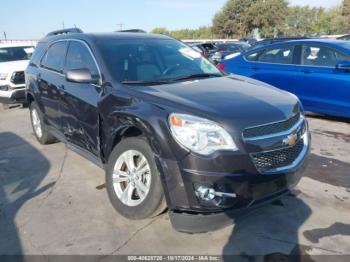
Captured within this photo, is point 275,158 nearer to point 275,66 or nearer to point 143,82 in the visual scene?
point 143,82

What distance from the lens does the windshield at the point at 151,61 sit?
3965mm

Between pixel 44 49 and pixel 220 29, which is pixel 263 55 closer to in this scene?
pixel 44 49

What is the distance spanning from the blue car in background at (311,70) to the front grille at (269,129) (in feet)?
12.6

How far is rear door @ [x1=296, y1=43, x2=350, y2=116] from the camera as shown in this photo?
22.0 ft

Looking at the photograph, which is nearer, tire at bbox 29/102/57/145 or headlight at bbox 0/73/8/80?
tire at bbox 29/102/57/145

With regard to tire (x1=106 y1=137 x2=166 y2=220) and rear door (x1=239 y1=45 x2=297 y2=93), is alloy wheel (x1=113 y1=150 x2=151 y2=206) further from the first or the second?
rear door (x1=239 y1=45 x2=297 y2=93)

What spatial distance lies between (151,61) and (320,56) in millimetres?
4208

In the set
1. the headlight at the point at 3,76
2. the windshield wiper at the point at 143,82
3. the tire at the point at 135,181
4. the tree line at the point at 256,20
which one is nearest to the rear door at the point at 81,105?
the windshield wiper at the point at 143,82

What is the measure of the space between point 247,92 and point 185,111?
856mm

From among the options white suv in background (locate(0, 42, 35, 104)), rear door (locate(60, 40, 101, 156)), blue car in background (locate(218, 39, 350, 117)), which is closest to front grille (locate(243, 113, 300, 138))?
rear door (locate(60, 40, 101, 156))

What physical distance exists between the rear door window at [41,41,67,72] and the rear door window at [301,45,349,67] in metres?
4.57

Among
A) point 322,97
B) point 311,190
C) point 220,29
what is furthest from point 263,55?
point 220,29

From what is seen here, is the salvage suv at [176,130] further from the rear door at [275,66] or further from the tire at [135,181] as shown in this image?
the rear door at [275,66]

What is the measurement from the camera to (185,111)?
10.0 feet
